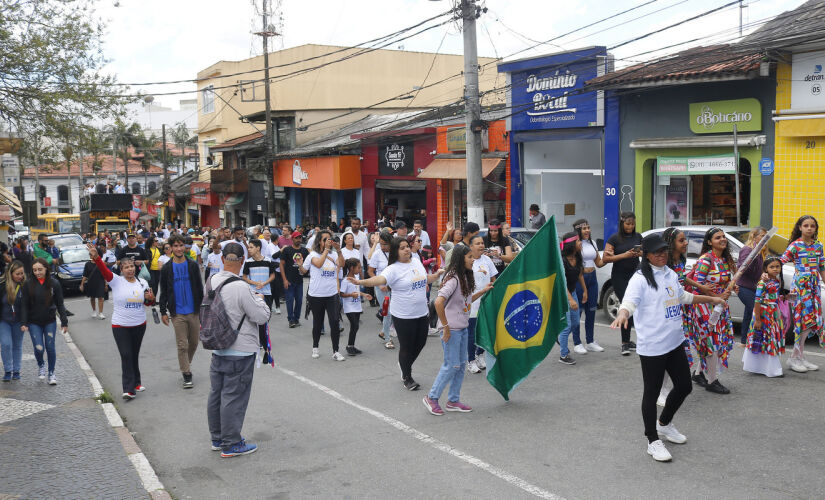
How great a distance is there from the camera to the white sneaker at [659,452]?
5.93 meters

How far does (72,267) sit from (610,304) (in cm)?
1644

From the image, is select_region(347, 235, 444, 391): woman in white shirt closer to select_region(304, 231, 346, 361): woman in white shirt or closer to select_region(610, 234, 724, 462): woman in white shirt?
select_region(304, 231, 346, 361): woman in white shirt

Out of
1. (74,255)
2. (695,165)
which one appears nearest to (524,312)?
(695,165)

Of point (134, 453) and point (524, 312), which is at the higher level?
point (524, 312)

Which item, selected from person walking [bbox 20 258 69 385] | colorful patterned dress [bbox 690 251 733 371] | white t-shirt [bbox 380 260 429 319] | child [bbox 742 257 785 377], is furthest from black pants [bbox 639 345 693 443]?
person walking [bbox 20 258 69 385]

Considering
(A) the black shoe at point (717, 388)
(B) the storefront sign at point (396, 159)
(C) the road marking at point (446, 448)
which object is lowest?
(C) the road marking at point (446, 448)

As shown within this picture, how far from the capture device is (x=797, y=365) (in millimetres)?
8453

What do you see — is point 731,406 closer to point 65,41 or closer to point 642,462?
point 642,462

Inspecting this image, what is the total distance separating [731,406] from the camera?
7309 mm

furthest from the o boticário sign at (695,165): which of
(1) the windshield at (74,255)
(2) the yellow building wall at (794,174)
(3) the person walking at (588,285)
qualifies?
(1) the windshield at (74,255)

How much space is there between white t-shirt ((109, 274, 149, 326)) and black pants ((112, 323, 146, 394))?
82 millimetres

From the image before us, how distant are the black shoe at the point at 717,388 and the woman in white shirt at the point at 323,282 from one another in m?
4.98

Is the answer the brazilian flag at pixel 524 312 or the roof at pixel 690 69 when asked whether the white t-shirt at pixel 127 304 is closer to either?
the brazilian flag at pixel 524 312

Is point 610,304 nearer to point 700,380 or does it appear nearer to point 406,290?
point 700,380
